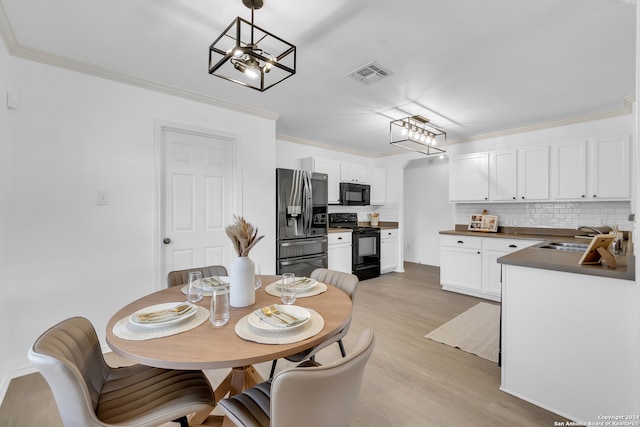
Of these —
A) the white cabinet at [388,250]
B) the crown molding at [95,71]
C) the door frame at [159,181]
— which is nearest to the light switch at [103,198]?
the door frame at [159,181]

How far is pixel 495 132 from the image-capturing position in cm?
415

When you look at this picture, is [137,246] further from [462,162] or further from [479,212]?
[479,212]

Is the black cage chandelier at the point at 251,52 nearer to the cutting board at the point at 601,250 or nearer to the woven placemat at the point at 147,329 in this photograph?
the woven placemat at the point at 147,329

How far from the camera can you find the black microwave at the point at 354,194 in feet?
15.9

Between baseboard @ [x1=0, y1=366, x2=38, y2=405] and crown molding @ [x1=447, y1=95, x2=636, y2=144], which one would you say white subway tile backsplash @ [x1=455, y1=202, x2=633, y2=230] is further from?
baseboard @ [x1=0, y1=366, x2=38, y2=405]

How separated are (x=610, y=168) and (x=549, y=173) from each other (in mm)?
547

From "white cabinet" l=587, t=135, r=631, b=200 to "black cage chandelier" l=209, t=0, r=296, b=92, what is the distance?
12.2 feet

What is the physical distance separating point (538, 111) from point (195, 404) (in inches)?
170

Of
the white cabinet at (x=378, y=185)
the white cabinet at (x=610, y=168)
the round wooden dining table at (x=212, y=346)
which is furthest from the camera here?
the white cabinet at (x=378, y=185)

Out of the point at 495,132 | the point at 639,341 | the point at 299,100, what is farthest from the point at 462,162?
the point at 639,341

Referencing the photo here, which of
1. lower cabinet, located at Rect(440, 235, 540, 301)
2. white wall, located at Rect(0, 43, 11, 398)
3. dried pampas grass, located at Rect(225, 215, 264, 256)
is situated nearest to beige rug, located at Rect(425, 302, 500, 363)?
lower cabinet, located at Rect(440, 235, 540, 301)

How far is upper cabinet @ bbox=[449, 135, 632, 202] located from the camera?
10.4ft

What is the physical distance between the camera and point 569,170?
344cm

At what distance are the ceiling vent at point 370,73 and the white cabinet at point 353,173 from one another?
2360 millimetres
